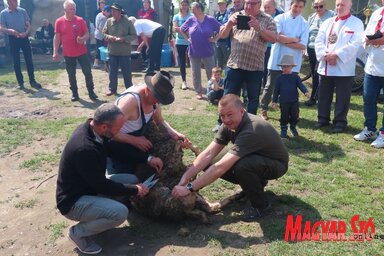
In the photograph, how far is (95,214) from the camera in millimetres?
3324

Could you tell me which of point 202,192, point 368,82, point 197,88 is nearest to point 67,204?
point 202,192

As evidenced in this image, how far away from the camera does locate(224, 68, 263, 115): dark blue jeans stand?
5574mm

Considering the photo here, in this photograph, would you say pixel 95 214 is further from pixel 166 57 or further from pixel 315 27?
pixel 166 57

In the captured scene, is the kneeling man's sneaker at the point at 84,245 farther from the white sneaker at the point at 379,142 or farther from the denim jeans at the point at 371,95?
the denim jeans at the point at 371,95

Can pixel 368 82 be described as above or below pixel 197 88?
above

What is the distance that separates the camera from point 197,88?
860 cm

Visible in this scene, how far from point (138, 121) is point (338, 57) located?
141 inches

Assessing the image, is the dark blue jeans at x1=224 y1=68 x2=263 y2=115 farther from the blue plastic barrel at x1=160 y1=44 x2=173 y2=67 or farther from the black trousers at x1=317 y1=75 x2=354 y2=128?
the blue plastic barrel at x1=160 y1=44 x2=173 y2=67

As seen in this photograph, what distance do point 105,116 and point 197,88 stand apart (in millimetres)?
5584

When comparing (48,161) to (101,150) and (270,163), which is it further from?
(270,163)

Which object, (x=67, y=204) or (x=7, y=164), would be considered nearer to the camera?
(x=67, y=204)

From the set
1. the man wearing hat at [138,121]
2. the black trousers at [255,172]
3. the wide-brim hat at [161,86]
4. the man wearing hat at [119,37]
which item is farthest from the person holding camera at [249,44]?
the man wearing hat at [119,37]

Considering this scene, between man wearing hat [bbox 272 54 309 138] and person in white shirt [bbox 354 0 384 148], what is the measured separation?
0.91 meters

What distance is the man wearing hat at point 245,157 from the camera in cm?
353
